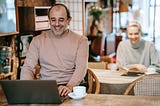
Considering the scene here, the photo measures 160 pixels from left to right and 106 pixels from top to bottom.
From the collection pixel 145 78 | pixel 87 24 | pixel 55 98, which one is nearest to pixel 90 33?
pixel 87 24

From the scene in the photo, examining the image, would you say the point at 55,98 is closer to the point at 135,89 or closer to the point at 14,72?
the point at 135,89

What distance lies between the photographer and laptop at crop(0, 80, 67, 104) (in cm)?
170

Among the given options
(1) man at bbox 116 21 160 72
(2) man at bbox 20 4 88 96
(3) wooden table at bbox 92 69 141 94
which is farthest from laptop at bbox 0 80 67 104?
(1) man at bbox 116 21 160 72

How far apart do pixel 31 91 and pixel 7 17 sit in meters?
1.46

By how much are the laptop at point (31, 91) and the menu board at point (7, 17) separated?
3.86 ft

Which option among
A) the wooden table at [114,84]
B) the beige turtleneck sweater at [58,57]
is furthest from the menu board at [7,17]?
the wooden table at [114,84]

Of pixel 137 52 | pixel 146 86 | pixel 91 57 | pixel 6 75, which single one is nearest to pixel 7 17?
pixel 6 75

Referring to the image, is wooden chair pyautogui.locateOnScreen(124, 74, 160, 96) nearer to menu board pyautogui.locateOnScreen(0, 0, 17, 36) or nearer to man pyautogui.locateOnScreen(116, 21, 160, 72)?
man pyautogui.locateOnScreen(116, 21, 160, 72)

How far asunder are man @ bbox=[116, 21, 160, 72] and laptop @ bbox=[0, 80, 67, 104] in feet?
6.46

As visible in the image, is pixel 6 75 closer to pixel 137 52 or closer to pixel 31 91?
pixel 31 91

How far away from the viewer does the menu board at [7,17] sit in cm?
286

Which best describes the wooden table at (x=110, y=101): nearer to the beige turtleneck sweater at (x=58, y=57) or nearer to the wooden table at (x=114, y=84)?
the beige turtleneck sweater at (x=58, y=57)

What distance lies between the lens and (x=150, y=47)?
143 inches

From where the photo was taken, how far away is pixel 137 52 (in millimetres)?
3691
